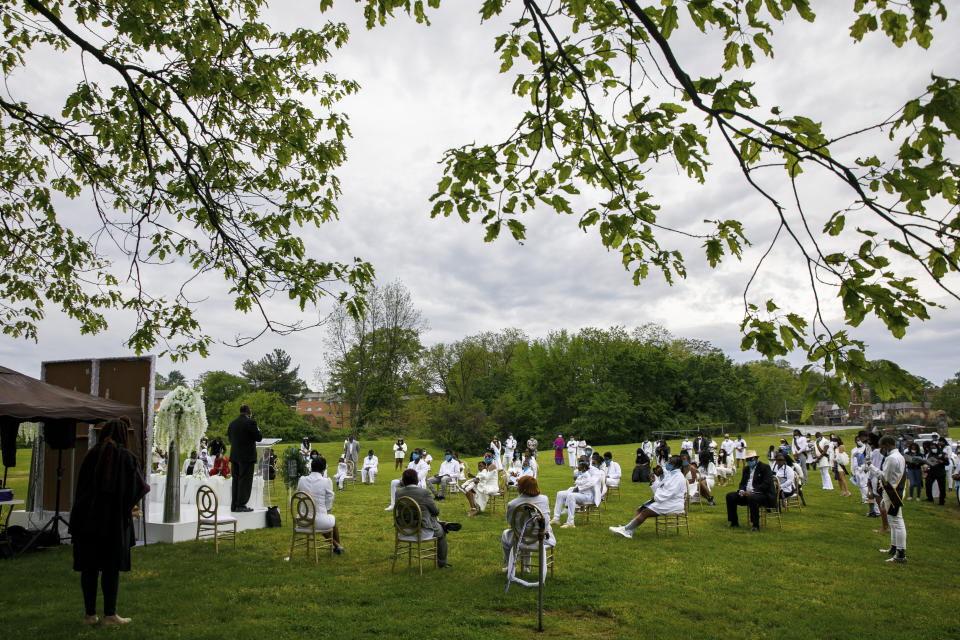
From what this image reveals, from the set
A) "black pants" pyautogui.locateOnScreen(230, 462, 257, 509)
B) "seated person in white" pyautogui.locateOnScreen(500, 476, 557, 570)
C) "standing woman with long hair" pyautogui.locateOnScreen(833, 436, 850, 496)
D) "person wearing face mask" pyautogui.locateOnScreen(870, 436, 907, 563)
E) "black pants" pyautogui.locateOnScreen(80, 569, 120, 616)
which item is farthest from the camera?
"standing woman with long hair" pyautogui.locateOnScreen(833, 436, 850, 496)

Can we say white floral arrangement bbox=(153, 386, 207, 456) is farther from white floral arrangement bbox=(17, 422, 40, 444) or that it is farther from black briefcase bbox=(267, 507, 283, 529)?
white floral arrangement bbox=(17, 422, 40, 444)

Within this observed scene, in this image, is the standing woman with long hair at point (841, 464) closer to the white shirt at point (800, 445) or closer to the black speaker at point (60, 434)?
the white shirt at point (800, 445)

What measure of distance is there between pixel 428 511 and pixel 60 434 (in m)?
6.02

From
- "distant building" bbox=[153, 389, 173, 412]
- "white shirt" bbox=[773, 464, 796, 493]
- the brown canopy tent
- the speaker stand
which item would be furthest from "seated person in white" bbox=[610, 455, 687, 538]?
the speaker stand

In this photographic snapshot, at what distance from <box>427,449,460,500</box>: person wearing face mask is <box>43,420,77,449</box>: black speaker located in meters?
9.51

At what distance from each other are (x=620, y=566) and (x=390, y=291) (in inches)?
1377

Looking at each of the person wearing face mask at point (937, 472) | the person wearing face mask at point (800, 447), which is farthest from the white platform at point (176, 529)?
the person wearing face mask at point (800, 447)

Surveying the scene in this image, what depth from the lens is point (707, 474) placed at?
17.3m

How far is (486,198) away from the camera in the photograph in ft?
14.3

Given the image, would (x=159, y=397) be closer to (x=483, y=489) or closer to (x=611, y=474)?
(x=483, y=489)

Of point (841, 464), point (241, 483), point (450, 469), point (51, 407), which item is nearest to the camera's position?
point (51, 407)

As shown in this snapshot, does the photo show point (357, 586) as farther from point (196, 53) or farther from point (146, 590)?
point (196, 53)

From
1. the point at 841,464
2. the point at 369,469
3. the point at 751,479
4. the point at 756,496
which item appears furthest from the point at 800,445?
the point at 369,469

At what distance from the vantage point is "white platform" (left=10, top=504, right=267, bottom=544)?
9.51 meters
